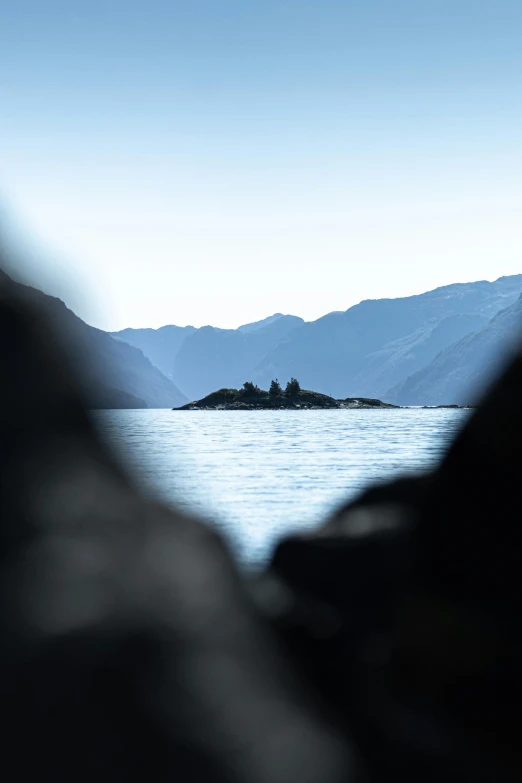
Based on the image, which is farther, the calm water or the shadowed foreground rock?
the calm water

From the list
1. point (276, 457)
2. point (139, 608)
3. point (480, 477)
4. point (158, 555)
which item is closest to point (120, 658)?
point (139, 608)

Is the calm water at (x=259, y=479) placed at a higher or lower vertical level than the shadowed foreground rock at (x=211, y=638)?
lower

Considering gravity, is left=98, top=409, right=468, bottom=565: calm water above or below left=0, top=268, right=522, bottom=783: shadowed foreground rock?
below

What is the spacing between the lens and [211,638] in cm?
437

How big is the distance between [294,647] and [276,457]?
3712 cm

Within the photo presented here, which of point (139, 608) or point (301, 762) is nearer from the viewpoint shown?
point (301, 762)

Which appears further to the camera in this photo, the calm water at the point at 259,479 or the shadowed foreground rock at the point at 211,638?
the calm water at the point at 259,479

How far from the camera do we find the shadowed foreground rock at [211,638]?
3.52m

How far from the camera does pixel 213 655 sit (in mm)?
4199

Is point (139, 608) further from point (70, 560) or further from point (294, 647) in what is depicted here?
point (294, 647)

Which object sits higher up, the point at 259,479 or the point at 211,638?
the point at 211,638

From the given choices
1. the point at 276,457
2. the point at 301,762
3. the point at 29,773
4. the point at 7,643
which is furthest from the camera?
the point at 276,457

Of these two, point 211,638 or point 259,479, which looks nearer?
point 211,638

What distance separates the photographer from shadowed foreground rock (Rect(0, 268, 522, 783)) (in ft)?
11.6
